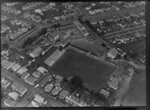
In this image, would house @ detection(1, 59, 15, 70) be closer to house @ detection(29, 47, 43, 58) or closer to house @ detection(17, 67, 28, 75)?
house @ detection(17, 67, 28, 75)

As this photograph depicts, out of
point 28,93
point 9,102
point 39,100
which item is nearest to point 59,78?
point 39,100

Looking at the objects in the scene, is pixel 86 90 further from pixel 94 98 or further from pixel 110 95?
pixel 110 95

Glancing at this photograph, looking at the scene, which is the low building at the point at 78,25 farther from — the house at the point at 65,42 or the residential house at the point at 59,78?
the residential house at the point at 59,78

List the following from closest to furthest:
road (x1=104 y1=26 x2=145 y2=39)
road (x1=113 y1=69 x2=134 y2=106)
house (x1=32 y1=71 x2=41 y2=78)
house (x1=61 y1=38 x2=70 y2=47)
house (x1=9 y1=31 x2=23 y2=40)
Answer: road (x1=113 y1=69 x2=134 y2=106) < house (x1=32 y1=71 x2=41 y2=78) < house (x1=61 y1=38 x2=70 y2=47) < house (x1=9 y1=31 x2=23 y2=40) < road (x1=104 y1=26 x2=145 y2=39)

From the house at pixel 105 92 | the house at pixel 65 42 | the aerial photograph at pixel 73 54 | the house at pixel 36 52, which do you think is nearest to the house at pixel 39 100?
the aerial photograph at pixel 73 54

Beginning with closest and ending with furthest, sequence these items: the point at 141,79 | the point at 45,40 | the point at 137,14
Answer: the point at 141,79 → the point at 45,40 → the point at 137,14

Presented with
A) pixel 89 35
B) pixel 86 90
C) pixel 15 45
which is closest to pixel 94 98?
pixel 86 90

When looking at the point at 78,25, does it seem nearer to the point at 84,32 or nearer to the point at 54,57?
the point at 84,32

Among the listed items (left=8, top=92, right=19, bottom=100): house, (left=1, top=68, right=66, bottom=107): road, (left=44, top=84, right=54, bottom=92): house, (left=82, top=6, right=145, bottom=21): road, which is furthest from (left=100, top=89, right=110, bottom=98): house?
(left=82, top=6, right=145, bottom=21): road
